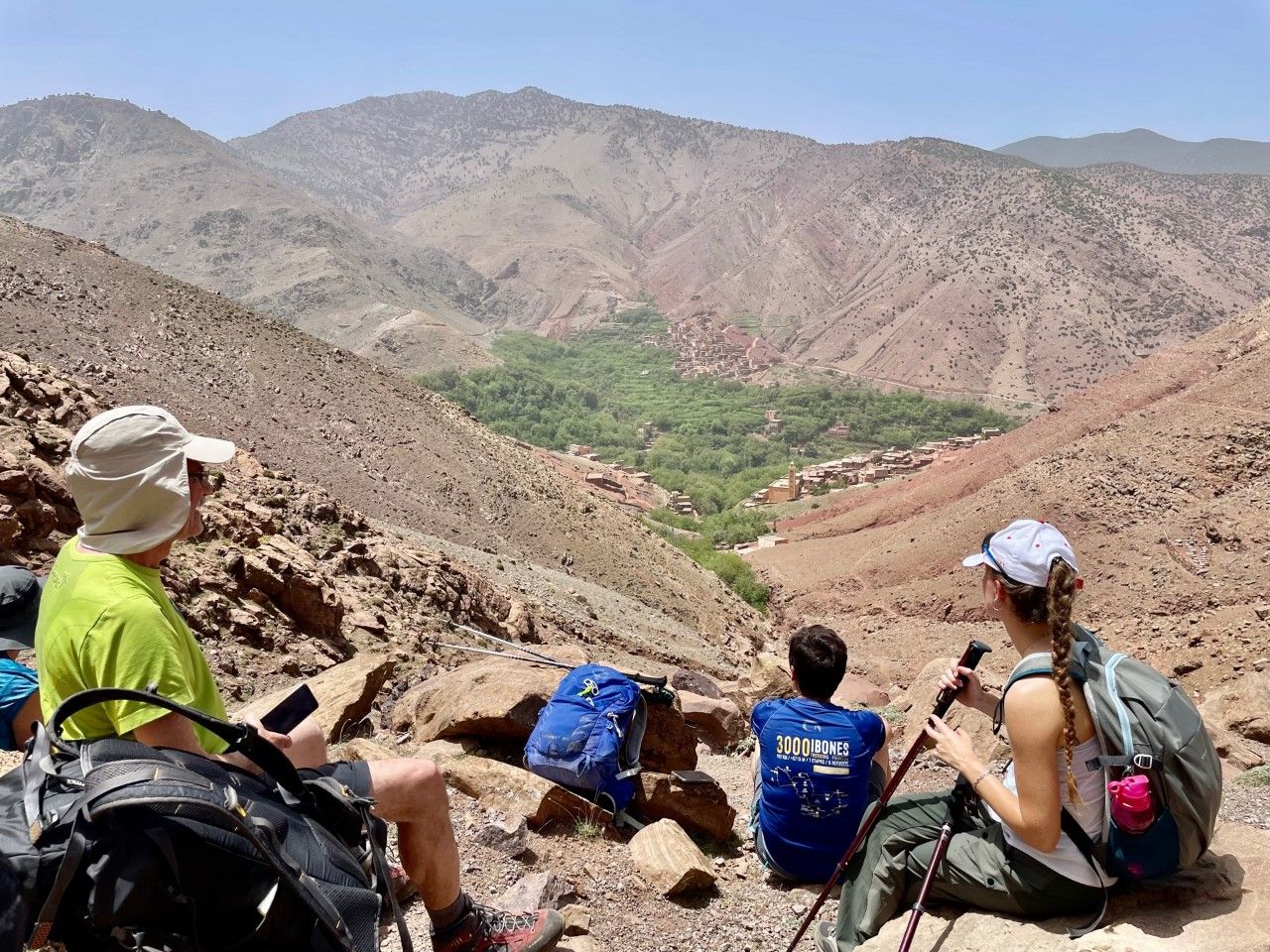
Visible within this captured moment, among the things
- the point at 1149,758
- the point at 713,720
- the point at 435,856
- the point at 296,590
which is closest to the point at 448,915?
the point at 435,856

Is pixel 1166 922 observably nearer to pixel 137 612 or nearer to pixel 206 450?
pixel 137 612

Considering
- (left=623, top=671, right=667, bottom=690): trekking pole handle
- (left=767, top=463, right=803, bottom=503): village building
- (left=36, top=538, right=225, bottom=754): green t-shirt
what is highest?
(left=36, top=538, right=225, bottom=754): green t-shirt

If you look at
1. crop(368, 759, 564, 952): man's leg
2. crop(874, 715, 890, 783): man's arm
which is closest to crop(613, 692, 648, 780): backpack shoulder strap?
crop(874, 715, 890, 783): man's arm

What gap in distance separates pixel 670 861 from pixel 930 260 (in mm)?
94600

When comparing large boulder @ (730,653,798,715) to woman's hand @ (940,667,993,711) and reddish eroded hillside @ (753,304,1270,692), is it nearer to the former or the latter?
reddish eroded hillside @ (753,304,1270,692)

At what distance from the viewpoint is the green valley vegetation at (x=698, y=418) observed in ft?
196

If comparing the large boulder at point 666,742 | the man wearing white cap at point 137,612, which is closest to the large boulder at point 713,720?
the large boulder at point 666,742

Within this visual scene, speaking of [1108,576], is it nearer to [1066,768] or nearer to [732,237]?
[1066,768]

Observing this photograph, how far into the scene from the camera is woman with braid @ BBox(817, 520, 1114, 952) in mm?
2961

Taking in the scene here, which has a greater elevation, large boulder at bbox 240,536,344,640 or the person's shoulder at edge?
the person's shoulder at edge

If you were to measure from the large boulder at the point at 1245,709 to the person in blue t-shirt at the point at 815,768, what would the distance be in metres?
4.92

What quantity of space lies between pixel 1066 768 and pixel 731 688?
7763 mm

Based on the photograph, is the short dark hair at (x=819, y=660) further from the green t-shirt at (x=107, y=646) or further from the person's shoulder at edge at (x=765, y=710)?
the green t-shirt at (x=107, y=646)

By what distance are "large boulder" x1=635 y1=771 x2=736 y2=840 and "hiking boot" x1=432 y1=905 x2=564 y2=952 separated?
5.33 feet
